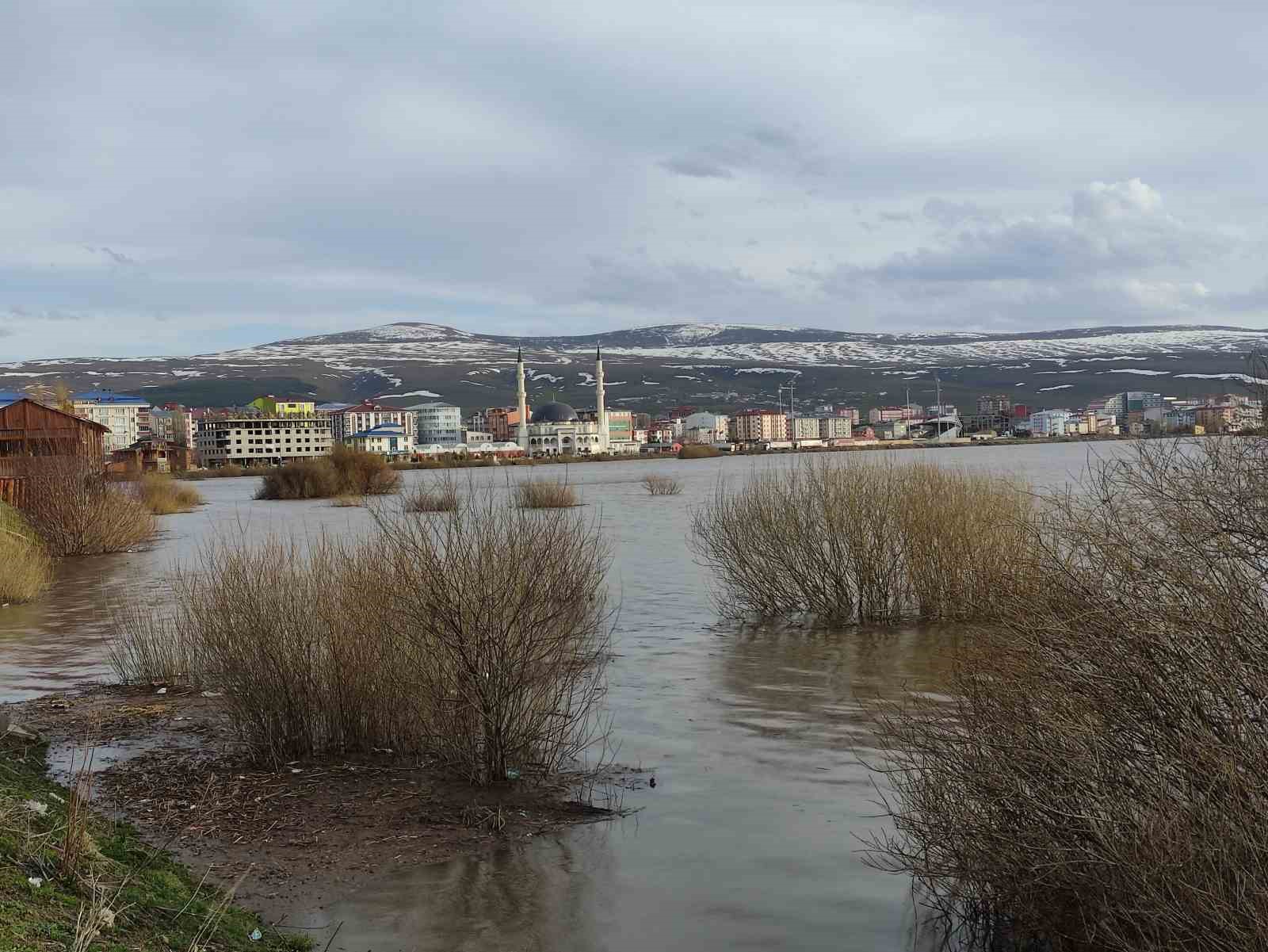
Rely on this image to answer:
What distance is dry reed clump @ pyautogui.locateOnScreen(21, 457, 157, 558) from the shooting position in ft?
116

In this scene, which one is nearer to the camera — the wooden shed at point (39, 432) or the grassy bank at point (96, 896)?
the grassy bank at point (96, 896)

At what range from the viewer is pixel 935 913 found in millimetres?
7293

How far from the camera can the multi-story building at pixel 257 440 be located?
172125mm

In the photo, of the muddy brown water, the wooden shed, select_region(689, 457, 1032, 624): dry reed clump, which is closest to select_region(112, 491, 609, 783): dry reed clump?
the muddy brown water

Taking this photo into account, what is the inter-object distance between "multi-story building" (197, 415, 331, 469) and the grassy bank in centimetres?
16935

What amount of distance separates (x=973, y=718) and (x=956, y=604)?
11.8 meters

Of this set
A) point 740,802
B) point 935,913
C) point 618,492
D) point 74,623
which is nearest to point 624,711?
point 740,802

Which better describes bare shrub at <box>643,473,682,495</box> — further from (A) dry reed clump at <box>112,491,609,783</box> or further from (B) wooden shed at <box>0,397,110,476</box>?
(A) dry reed clump at <box>112,491,609,783</box>

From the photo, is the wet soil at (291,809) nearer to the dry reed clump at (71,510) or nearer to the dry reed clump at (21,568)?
the dry reed clump at (21,568)

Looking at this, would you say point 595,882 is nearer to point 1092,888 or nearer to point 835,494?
point 1092,888

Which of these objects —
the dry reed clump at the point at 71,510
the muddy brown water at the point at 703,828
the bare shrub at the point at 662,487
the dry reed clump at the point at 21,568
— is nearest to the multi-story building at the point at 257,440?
the bare shrub at the point at 662,487

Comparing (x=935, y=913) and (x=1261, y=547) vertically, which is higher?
(x=1261, y=547)

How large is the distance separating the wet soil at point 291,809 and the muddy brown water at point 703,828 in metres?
0.30

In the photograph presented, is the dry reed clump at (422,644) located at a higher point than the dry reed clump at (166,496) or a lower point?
higher
